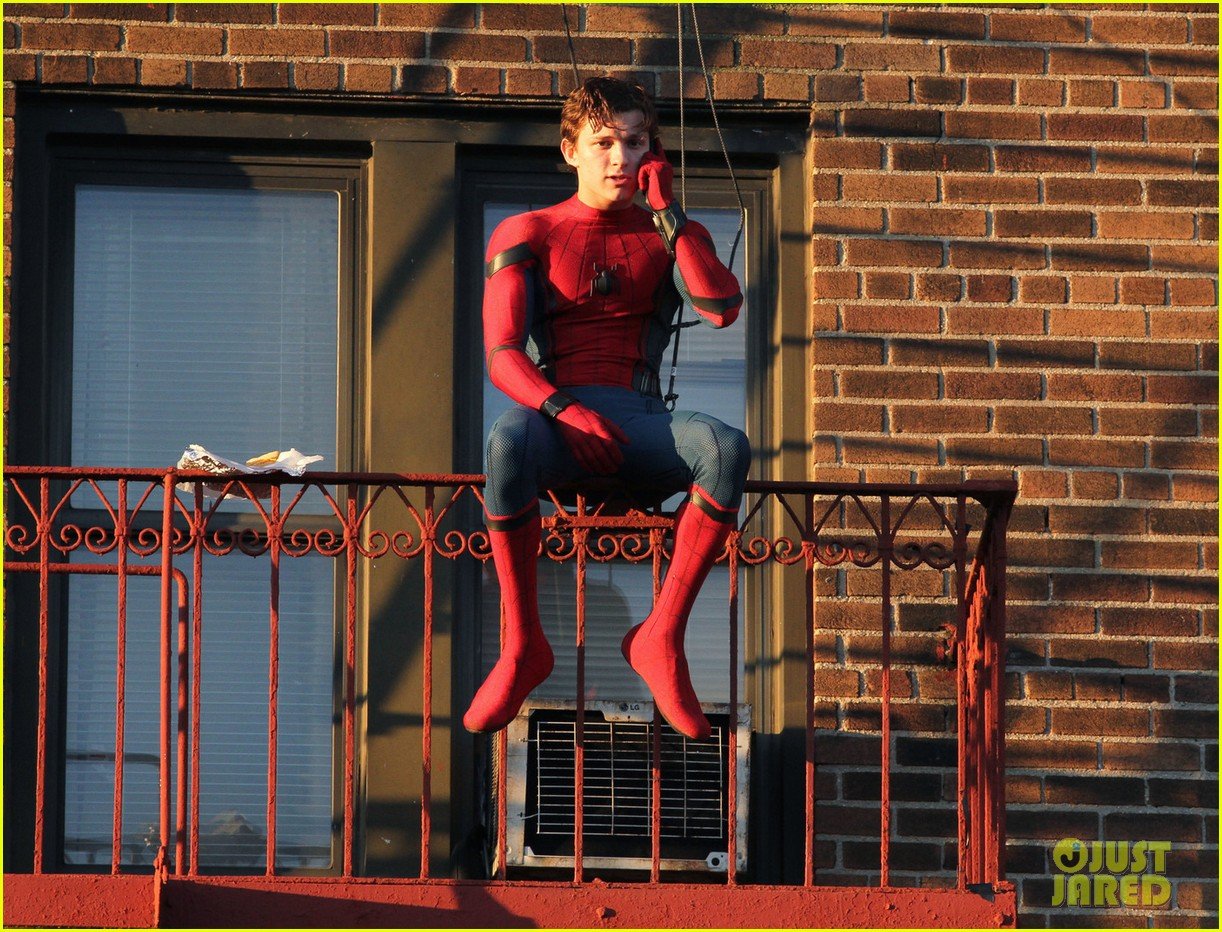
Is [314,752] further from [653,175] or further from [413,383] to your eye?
[653,175]

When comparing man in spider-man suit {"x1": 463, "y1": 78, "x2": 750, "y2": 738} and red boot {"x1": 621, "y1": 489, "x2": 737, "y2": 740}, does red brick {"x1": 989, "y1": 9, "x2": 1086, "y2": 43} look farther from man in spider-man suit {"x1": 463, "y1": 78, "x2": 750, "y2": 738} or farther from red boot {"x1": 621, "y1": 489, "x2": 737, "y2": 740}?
red boot {"x1": 621, "y1": 489, "x2": 737, "y2": 740}

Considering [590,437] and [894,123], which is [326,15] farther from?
[590,437]

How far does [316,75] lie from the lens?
7.14 meters

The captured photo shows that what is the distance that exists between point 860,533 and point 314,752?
190cm

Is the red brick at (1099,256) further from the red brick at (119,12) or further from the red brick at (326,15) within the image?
the red brick at (119,12)

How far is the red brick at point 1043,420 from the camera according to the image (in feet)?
22.9

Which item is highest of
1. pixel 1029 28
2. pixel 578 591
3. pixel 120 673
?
pixel 1029 28

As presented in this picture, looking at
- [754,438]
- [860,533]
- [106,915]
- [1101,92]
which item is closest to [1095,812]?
[860,533]

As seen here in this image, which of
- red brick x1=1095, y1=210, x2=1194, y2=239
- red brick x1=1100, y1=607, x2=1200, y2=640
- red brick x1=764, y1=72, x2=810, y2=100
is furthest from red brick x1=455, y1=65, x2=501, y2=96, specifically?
red brick x1=1100, y1=607, x2=1200, y2=640

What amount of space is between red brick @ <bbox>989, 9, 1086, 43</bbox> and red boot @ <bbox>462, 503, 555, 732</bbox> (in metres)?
2.73

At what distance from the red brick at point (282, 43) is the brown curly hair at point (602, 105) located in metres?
1.65

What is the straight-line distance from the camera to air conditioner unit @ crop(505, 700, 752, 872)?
6.32 m

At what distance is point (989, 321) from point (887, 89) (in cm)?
87

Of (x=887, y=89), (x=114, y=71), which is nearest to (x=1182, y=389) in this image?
(x=887, y=89)
